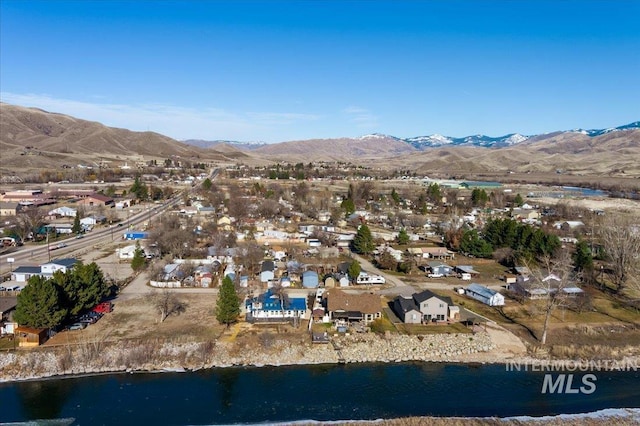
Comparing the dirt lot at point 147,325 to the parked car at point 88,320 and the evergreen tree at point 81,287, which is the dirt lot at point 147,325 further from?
the evergreen tree at point 81,287

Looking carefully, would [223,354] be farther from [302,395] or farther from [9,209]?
[9,209]

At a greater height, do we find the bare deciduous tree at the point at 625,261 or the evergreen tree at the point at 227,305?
the bare deciduous tree at the point at 625,261

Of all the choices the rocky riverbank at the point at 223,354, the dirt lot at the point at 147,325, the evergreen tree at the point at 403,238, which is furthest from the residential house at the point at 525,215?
the dirt lot at the point at 147,325

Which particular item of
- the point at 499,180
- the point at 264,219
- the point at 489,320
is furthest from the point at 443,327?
the point at 499,180

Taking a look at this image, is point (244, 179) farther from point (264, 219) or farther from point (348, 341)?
point (348, 341)

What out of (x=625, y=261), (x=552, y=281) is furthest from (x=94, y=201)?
(x=625, y=261)

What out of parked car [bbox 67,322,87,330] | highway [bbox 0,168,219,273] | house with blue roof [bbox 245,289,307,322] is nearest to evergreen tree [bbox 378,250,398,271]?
house with blue roof [bbox 245,289,307,322]
